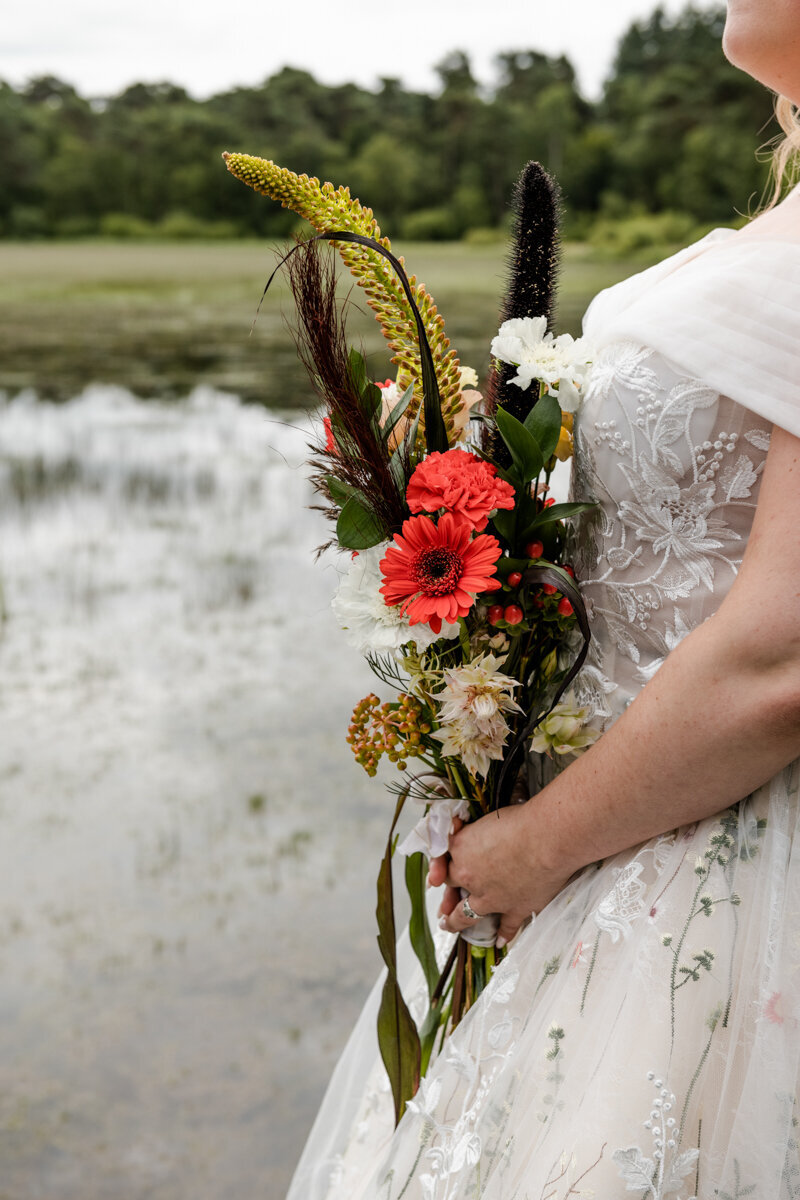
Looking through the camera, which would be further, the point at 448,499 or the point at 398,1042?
the point at 398,1042

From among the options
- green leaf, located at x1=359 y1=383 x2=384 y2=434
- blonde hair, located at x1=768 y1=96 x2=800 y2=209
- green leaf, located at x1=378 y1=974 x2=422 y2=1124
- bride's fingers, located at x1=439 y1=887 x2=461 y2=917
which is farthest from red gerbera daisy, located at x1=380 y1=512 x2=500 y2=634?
blonde hair, located at x1=768 y1=96 x2=800 y2=209

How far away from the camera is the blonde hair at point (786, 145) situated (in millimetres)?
1077

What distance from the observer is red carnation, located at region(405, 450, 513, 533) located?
759 mm

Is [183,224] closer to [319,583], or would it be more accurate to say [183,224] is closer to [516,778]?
[319,583]

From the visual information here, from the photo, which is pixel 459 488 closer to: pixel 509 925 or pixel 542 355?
pixel 542 355

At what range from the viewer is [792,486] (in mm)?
690

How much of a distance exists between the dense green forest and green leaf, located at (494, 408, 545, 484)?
35.7 ft

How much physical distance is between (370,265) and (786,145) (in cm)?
62

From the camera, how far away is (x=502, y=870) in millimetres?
907

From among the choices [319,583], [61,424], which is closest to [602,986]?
[319,583]

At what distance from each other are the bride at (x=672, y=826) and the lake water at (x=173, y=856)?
1.09 feet

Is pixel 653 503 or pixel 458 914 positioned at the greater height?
pixel 653 503

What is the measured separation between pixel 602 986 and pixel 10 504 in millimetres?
5647

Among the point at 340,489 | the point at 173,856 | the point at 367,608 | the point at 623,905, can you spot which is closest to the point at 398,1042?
the point at 623,905
